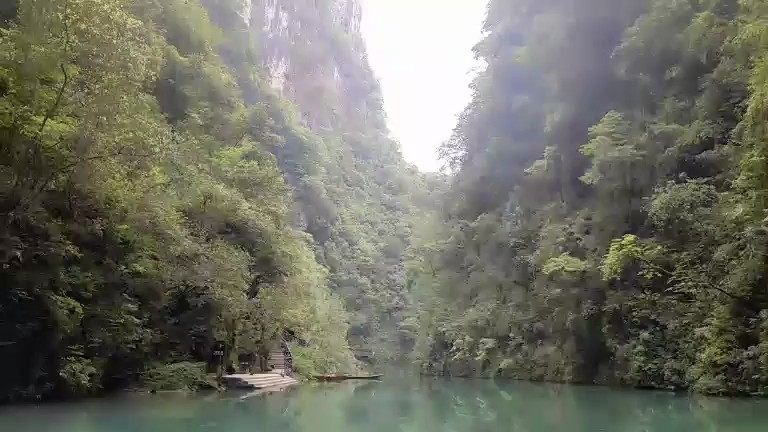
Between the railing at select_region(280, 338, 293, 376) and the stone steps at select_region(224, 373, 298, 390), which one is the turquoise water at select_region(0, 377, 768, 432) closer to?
the stone steps at select_region(224, 373, 298, 390)

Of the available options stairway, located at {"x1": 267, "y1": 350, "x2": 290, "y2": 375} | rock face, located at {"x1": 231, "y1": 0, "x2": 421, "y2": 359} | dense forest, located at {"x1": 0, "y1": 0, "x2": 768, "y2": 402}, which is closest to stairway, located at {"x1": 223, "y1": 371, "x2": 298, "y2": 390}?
dense forest, located at {"x1": 0, "y1": 0, "x2": 768, "y2": 402}

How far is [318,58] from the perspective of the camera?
201 feet

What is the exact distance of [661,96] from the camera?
1734cm

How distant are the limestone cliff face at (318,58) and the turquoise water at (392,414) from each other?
34554 mm

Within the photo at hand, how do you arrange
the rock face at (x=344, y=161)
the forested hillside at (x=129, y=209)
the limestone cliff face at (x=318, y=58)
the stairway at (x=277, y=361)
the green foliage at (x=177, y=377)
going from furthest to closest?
the limestone cliff face at (x=318, y=58) → the rock face at (x=344, y=161) → the stairway at (x=277, y=361) → the green foliage at (x=177, y=377) → the forested hillside at (x=129, y=209)

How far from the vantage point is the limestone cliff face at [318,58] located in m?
52.7

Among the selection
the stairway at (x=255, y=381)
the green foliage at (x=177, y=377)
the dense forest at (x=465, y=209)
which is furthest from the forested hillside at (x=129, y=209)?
the stairway at (x=255, y=381)

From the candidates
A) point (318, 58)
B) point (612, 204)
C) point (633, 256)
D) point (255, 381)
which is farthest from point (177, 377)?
point (318, 58)

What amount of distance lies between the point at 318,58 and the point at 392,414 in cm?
5428

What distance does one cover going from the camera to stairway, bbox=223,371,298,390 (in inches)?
631

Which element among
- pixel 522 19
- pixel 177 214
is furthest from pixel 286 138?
pixel 177 214

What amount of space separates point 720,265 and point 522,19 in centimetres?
1580

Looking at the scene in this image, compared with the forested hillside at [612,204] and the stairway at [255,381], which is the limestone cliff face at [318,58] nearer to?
the forested hillside at [612,204]

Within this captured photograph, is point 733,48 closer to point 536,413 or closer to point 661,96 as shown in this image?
point 661,96
